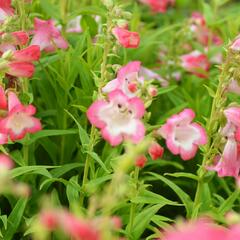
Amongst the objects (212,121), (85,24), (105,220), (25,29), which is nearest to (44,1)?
(85,24)

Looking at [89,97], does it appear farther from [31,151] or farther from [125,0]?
[125,0]

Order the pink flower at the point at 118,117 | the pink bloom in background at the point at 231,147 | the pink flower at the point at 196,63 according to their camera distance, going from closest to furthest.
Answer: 1. the pink flower at the point at 118,117
2. the pink bloom in background at the point at 231,147
3. the pink flower at the point at 196,63

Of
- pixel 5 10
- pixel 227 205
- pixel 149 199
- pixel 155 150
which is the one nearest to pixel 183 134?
pixel 155 150

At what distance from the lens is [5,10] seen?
196 centimetres

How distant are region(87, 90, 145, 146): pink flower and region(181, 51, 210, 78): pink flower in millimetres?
1237

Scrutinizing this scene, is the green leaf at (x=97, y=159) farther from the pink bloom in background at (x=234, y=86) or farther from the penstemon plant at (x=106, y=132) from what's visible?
the pink bloom in background at (x=234, y=86)

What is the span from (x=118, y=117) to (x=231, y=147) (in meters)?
0.39

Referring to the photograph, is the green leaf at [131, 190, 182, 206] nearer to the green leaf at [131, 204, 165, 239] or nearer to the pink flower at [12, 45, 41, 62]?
the green leaf at [131, 204, 165, 239]

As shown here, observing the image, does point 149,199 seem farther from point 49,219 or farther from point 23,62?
point 49,219

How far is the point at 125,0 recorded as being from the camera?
353 cm

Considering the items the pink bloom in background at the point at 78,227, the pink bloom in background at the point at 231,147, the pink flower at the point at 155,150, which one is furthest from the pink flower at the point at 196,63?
the pink bloom in background at the point at 78,227

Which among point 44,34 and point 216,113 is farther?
point 44,34

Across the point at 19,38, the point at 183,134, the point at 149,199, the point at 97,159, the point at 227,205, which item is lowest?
the point at 227,205

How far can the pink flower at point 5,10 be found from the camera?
1.93 m
